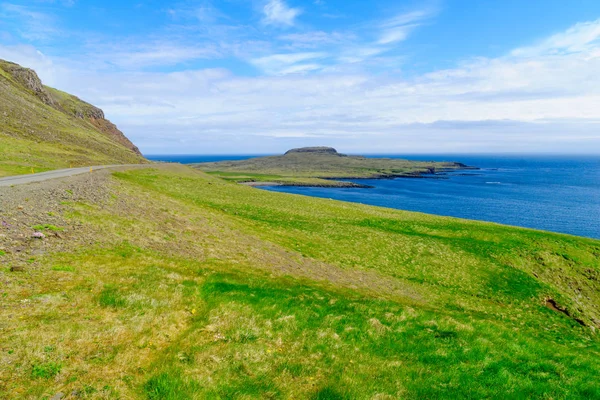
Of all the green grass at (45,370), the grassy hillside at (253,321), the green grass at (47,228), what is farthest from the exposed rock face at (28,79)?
the green grass at (45,370)

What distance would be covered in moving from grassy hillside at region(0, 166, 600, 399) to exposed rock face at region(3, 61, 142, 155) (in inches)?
4743

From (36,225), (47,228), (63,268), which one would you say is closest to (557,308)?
(63,268)

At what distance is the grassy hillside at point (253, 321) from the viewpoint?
9.65 meters

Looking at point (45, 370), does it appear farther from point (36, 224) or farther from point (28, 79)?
point (28, 79)

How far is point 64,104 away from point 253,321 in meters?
161

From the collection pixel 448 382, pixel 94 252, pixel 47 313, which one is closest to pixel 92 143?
pixel 94 252

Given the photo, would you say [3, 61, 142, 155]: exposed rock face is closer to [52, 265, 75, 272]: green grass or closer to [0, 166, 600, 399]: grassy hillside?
[0, 166, 600, 399]: grassy hillside

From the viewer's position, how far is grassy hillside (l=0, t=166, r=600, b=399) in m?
9.65

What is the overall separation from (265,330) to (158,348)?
→ 4.21 m

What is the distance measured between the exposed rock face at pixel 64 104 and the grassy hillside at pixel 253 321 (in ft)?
395

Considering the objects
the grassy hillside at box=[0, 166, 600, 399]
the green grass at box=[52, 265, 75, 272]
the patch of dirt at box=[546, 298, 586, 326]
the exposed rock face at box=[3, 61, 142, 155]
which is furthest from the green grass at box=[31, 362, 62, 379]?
the exposed rock face at box=[3, 61, 142, 155]

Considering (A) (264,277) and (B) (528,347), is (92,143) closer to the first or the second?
(A) (264,277)

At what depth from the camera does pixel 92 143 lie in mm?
86875

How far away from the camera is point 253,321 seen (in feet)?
44.5
